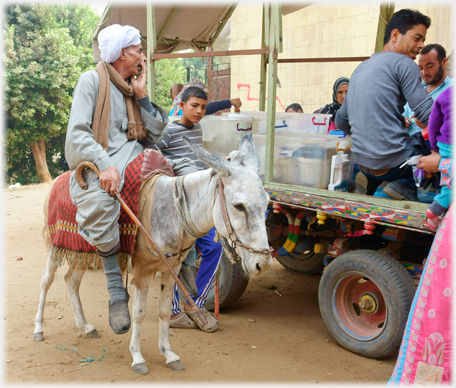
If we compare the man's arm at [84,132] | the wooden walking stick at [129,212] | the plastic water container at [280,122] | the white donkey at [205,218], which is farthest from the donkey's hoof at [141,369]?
the plastic water container at [280,122]

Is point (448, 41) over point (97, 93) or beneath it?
over

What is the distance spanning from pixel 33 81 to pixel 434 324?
14.2 m

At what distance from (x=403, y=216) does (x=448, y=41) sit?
5.75 metres

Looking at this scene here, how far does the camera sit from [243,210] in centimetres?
244

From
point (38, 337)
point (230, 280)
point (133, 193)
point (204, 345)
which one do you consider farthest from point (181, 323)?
point (133, 193)

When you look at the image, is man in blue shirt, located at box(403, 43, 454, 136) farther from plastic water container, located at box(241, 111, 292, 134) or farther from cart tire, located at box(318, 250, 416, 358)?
plastic water container, located at box(241, 111, 292, 134)

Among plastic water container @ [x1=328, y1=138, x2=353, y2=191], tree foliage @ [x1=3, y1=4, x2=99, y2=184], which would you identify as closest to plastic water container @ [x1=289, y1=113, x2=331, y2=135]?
plastic water container @ [x1=328, y1=138, x2=353, y2=191]

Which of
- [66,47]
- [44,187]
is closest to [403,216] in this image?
[44,187]

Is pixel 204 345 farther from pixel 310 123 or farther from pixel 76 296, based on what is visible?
pixel 310 123

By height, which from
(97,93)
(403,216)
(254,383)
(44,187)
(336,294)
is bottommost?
(44,187)

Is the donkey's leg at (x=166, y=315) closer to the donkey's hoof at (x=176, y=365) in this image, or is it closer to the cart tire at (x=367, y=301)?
the donkey's hoof at (x=176, y=365)

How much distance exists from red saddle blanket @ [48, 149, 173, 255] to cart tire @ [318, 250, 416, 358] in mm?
1612

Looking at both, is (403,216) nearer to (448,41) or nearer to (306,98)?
(448,41)

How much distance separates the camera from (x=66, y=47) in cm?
1459
